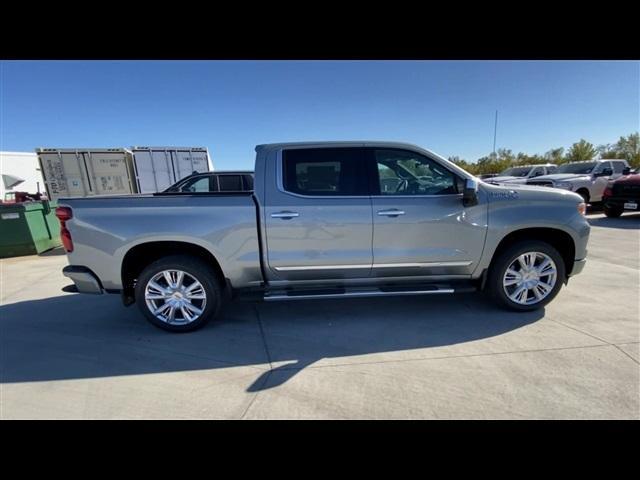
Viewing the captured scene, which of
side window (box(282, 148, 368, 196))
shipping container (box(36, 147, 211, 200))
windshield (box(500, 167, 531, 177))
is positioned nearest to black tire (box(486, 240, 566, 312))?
side window (box(282, 148, 368, 196))

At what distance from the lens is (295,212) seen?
3.02 m

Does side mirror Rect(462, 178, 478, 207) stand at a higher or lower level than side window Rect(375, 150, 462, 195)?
lower

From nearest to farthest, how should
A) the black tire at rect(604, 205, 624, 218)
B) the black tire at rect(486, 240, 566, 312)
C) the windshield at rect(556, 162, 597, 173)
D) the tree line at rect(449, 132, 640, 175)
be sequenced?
the black tire at rect(486, 240, 566, 312) → the black tire at rect(604, 205, 624, 218) → the windshield at rect(556, 162, 597, 173) → the tree line at rect(449, 132, 640, 175)

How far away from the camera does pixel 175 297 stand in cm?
310

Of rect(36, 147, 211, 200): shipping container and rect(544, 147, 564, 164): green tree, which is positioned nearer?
rect(36, 147, 211, 200): shipping container

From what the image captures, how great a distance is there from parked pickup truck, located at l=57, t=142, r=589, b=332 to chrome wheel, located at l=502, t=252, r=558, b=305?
0.01 meters

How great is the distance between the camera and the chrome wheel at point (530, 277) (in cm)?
332

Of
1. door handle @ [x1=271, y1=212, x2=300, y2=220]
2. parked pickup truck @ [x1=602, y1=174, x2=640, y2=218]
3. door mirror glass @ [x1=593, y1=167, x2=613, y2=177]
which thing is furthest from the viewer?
door mirror glass @ [x1=593, y1=167, x2=613, y2=177]

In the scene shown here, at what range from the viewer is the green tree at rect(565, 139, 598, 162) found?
37875 millimetres

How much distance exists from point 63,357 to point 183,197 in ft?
6.19

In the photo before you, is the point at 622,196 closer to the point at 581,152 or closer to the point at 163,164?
the point at 163,164

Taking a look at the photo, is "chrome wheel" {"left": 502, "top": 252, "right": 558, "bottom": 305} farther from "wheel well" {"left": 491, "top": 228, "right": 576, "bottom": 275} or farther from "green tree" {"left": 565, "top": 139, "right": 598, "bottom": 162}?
"green tree" {"left": 565, "top": 139, "right": 598, "bottom": 162}

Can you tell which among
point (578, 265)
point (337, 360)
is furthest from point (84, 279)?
point (578, 265)
